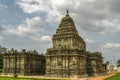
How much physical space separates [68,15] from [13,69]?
25.6 m

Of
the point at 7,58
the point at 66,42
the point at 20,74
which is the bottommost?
the point at 20,74

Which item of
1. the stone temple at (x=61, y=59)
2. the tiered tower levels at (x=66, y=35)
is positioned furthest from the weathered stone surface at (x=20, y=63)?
the tiered tower levels at (x=66, y=35)

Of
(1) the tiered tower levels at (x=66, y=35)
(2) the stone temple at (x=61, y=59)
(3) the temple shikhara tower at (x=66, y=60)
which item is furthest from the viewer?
(1) the tiered tower levels at (x=66, y=35)

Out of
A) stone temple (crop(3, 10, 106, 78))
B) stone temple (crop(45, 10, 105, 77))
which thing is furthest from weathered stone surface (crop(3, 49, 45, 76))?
stone temple (crop(45, 10, 105, 77))

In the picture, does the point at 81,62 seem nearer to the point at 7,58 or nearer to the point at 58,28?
the point at 58,28

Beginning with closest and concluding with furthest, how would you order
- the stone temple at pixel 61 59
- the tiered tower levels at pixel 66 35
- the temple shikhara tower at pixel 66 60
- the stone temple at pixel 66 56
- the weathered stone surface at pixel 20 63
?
the temple shikhara tower at pixel 66 60 < the stone temple at pixel 66 56 < the stone temple at pixel 61 59 < the tiered tower levels at pixel 66 35 < the weathered stone surface at pixel 20 63

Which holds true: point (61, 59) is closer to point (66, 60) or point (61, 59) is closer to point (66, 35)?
point (66, 60)

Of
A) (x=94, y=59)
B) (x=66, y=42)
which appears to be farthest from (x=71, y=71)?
(x=94, y=59)

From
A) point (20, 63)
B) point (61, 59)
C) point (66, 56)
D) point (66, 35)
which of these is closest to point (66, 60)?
point (66, 56)

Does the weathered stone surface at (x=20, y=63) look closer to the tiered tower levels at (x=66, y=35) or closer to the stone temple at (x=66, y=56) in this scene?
the stone temple at (x=66, y=56)

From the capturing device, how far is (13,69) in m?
71.6

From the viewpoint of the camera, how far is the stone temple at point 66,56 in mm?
60688

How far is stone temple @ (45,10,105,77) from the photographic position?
199ft

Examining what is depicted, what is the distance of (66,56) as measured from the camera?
201 feet
